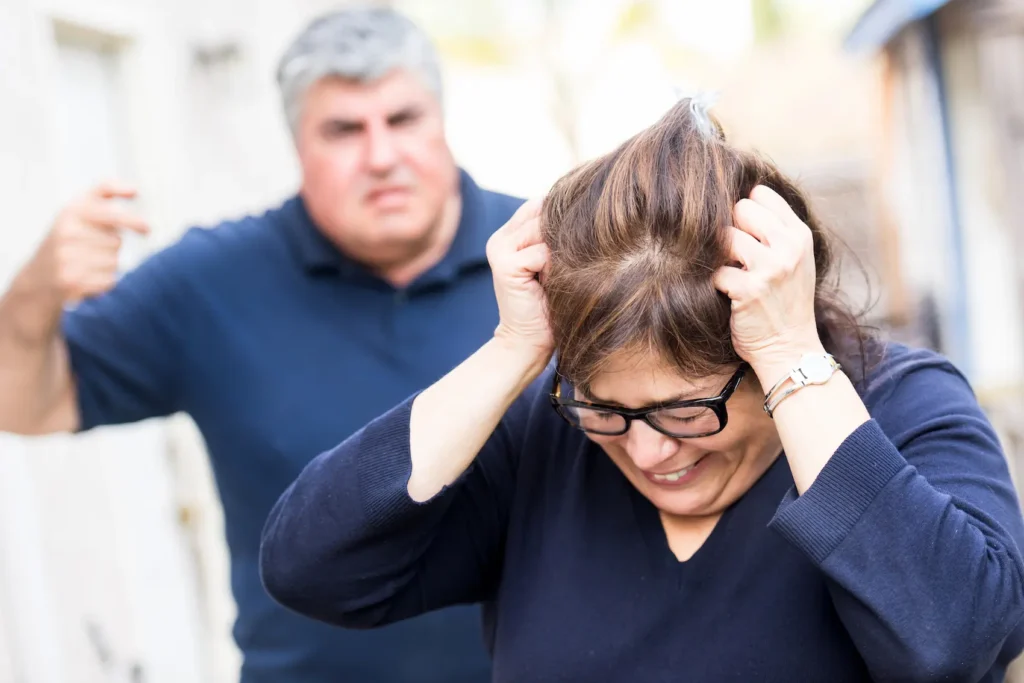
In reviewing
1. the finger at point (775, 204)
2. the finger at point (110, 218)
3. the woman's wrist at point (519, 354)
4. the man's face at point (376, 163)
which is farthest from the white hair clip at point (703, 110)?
the finger at point (110, 218)

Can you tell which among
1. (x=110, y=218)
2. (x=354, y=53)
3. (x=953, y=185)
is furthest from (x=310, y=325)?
(x=953, y=185)

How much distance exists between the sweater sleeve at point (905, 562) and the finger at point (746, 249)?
231 mm

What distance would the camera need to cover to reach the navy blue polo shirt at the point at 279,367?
91.4 inches

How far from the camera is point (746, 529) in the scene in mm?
1501

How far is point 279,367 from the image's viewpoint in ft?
7.73

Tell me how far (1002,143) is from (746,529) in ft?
14.6

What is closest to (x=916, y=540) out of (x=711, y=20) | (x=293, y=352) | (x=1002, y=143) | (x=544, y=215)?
(x=544, y=215)

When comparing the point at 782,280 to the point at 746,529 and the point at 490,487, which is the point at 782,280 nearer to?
the point at 746,529

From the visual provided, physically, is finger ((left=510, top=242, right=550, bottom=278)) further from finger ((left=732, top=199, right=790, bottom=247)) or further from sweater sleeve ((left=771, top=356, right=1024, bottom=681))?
sweater sleeve ((left=771, top=356, right=1024, bottom=681))

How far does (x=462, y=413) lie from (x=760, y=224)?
47 centimetres

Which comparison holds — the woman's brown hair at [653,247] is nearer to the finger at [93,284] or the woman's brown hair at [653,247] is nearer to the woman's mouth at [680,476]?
the woman's mouth at [680,476]

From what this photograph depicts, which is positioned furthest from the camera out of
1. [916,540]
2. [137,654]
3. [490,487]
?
[137,654]

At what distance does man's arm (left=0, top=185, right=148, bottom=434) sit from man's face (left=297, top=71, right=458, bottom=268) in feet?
1.56

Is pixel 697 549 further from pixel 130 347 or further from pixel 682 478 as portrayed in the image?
pixel 130 347
